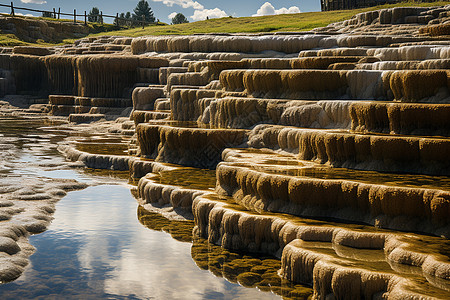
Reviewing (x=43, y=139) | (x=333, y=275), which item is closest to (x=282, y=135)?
(x=333, y=275)

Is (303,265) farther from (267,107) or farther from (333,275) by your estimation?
(267,107)

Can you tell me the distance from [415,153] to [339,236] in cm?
221

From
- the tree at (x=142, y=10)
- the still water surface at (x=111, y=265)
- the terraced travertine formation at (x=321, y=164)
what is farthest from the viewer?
the tree at (x=142, y=10)

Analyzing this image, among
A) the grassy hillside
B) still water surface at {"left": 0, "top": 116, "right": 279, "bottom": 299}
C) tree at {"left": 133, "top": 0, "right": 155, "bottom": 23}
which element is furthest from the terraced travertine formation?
tree at {"left": 133, "top": 0, "right": 155, "bottom": 23}

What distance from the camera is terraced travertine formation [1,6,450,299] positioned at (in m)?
6.52

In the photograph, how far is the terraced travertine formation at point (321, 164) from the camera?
6.52 meters

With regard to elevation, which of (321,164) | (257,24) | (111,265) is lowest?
(111,265)

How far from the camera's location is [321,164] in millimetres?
9508

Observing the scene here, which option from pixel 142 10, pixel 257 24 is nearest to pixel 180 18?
pixel 142 10

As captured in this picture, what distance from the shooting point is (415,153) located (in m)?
8.53

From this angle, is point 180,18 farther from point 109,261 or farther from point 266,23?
point 109,261

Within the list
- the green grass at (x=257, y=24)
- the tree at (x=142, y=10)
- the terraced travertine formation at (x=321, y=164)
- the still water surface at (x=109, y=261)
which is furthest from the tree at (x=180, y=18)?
the still water surface at (x=109, y=261)

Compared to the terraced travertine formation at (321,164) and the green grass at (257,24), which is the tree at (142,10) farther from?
the terraced travertine formation at (321,164)

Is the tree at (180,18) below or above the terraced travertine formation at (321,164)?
above
